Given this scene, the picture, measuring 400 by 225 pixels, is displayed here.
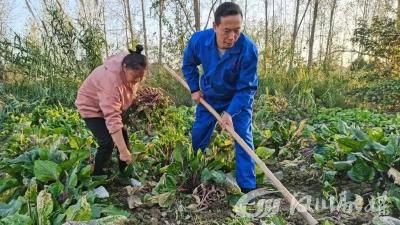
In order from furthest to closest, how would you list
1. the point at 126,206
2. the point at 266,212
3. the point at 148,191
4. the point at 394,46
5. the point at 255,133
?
the point at 394,46
the point at 255,133
the point at 148,191
the point at 126,206
the point at 266,212

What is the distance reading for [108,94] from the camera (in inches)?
115

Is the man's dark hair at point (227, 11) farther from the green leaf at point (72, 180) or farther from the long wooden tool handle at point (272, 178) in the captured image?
the green leaf at point (72, 180)

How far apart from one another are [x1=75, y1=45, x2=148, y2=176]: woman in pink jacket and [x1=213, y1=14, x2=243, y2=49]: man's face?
0.50m

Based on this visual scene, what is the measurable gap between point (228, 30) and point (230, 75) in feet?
1.24

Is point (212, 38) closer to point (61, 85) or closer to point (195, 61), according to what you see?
point (195, 61)

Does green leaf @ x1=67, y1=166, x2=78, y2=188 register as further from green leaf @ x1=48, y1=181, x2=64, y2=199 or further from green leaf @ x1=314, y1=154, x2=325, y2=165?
green leaf @ x1=314, y1=154, x2=325, y2=165

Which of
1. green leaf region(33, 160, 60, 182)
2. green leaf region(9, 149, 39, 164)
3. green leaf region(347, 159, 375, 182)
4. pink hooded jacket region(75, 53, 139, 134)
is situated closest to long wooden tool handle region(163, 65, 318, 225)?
pink hooded jacket region(75, 53, 139, 134)

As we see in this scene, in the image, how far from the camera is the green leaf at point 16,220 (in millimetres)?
2287

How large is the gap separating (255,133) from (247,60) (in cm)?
146

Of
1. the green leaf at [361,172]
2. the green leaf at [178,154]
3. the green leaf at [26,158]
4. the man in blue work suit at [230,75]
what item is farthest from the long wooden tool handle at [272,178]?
the green leaf at [26,158]

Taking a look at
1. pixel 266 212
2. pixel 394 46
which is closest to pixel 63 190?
pixel 266 212

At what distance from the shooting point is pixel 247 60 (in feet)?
9.78

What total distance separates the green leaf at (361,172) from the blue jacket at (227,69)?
84cm

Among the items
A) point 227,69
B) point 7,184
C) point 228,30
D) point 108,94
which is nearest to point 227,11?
point 228,30
